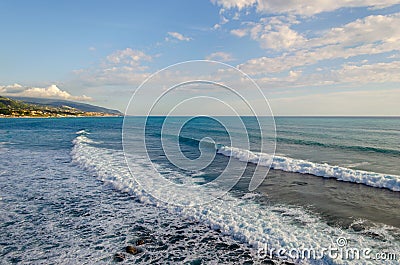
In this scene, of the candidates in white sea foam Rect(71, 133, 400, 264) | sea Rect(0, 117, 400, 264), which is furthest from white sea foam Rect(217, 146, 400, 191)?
white sea foam Rect(71, 133, 400, 264)

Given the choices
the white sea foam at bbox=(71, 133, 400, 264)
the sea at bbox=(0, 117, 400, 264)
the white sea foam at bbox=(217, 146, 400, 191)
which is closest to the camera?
the sea at bbox=(0, 117, 400, 264)

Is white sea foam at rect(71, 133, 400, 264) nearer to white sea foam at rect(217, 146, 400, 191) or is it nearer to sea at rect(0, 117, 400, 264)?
sea at rect(0, 117, 400, 264)

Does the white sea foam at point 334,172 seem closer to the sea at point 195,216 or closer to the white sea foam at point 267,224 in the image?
the sea at point 195,216

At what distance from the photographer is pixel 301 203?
10.1 m

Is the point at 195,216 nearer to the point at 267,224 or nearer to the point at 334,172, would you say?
the point at 267,224

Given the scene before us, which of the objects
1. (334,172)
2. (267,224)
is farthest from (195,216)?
(334,172)

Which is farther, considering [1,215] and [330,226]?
[1,215]

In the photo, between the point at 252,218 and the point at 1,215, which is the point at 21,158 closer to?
the point at 1,215

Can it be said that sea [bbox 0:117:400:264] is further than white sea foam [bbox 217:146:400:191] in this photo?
No

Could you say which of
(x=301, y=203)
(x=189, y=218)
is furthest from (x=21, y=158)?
(x=301, y=203)

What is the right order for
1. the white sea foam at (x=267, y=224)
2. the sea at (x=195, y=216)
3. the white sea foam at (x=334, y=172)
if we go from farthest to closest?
1. the white sea foam at (x=334, y=172)
2. the white sea foam at (x=267, y=224)
3. the sea at (x=195, y=216)

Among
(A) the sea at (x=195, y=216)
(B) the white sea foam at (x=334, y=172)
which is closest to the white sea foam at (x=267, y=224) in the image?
(A) the sea at (x=195, y=216)

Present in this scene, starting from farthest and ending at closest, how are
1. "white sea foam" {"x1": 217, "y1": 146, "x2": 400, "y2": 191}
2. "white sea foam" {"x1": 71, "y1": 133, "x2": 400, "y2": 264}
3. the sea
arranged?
"white sea foam" {"x1": 217, "y1": 146, "x2": 400, "y2": 191}
"white sea foam" {"x1": 71, "y1": 133, "x2": 400, "y2": 264}
the sea

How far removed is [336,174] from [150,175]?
1123 cm
